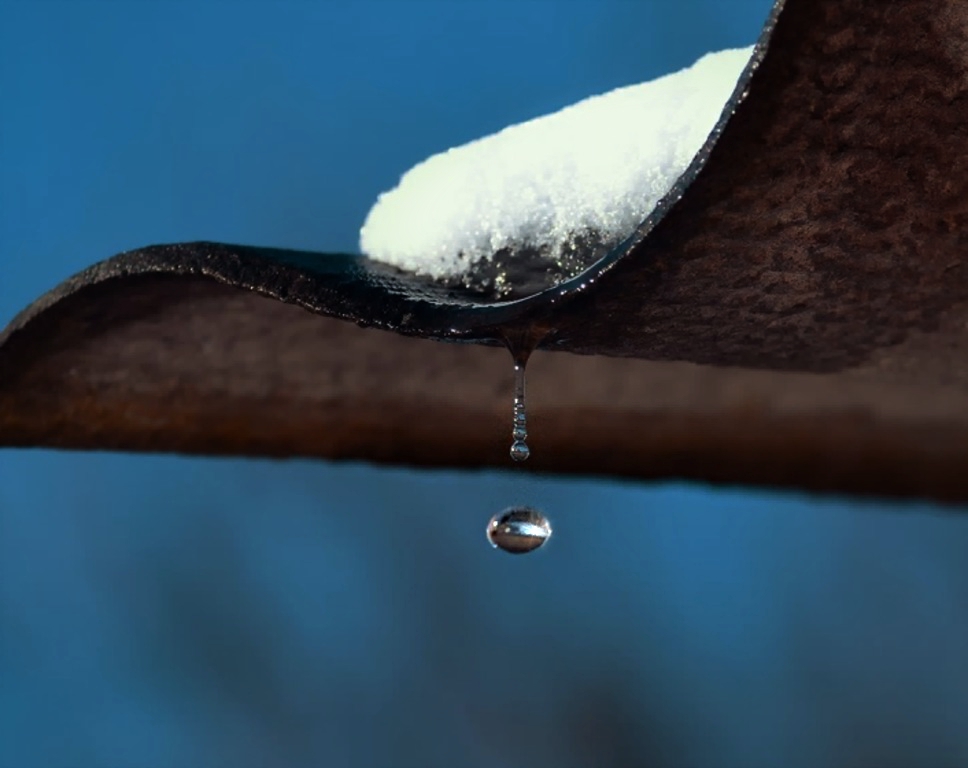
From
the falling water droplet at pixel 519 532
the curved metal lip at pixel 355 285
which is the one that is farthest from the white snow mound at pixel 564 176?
the falling water droplet at pixel 519 532

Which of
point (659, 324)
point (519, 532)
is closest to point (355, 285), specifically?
point (659, 324)

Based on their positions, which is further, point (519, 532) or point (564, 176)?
point (519, 532)

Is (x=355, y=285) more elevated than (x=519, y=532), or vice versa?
(x=355, y=285)

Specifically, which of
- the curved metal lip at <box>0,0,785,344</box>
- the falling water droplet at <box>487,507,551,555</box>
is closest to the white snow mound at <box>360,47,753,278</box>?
the curved metal lip at <box>0,0,785,344</box>

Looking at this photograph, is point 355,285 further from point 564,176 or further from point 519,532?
point 519,532

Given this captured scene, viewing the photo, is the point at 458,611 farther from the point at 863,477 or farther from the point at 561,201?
the point at 561,201

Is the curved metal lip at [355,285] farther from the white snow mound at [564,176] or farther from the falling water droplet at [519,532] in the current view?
the falling water droplet at [519,532]

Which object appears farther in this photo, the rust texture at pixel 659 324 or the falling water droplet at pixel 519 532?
the falling water droplet at pixel 519 532
